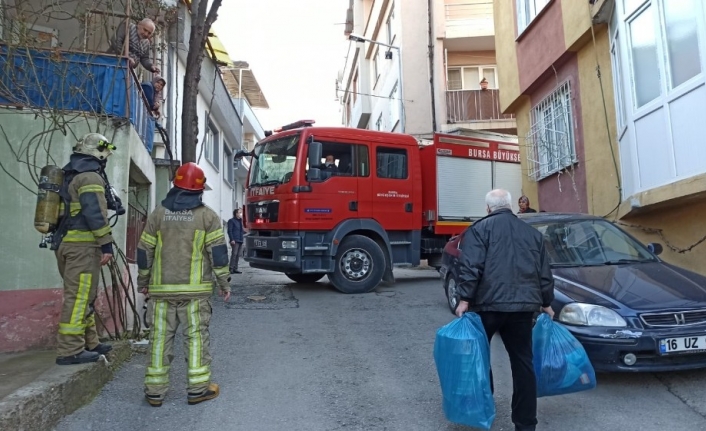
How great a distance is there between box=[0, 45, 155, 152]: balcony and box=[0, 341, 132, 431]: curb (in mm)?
2662

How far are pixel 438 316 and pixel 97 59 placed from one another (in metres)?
5.14

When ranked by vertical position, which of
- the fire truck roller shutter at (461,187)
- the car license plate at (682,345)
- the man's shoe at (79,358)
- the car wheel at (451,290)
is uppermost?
the fire truck roller shutter at (461,187)

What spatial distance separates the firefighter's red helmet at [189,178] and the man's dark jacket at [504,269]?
2.12 metres

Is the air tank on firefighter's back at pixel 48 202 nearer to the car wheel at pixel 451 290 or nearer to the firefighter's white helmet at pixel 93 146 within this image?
the firefighter's white helmet at pixel 93 146

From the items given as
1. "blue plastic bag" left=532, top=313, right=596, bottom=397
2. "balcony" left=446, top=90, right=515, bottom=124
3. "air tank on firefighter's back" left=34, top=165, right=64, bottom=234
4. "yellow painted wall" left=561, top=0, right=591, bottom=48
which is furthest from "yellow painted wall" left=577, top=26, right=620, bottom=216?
"balcony" left=446, top=90, right=515, bottom=124

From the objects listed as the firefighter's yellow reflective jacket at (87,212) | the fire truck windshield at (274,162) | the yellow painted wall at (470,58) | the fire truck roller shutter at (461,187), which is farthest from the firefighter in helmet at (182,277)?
the yellow painted wall at (470,58)

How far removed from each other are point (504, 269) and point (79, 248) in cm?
319

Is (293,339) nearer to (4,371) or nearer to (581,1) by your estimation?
(4,371)

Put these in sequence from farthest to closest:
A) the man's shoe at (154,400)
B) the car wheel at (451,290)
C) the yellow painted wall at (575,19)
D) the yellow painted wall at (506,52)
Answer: the yellow painted wall at (506,52)
the yellow painted wall at (575,19)
the car wheel at (451,290)
the man's shoe at (154,400)

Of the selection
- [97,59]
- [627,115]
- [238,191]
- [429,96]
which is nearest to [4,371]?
[97,59]

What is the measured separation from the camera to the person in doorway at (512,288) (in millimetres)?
3576

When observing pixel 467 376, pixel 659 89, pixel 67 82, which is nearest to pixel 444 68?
pixel 659 89

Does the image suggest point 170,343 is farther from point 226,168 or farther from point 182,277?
point 226,168

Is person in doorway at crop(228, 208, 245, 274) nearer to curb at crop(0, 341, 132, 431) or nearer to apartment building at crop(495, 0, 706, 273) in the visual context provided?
apartment building at crop(495, 0, 706, 273)
